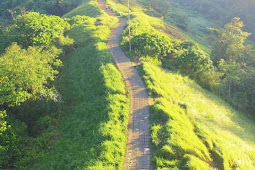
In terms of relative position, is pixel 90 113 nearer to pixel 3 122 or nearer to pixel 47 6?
pixel 3 122

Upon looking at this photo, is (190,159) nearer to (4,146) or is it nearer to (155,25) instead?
(4,146)

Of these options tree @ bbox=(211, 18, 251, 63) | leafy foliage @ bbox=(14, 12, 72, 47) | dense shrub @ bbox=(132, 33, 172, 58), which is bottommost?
tree @ bbox=(211, 18, 251, 63)

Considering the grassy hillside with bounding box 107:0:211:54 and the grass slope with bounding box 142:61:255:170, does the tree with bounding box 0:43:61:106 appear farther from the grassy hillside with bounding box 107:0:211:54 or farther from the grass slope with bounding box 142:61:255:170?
the grassy hillside with bounding box 107:0:211:54

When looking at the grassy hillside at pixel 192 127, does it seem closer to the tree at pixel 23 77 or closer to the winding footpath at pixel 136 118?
the winding footpath at pixel 136 118

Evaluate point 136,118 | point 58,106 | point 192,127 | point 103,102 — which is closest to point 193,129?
point 192,127

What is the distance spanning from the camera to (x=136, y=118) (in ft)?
68.0

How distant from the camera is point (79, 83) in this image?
2745cm

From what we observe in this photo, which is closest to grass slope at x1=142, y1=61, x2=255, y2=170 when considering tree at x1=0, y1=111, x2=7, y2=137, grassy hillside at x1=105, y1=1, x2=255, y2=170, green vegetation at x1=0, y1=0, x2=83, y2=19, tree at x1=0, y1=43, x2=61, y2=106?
grassy hillside at x1=105, y1=1, x2=255, y2=170

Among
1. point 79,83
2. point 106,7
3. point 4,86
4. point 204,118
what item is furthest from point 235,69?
point 106,7

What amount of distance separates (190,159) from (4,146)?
39.6 ft

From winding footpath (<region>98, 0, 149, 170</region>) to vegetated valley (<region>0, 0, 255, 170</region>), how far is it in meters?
0.48

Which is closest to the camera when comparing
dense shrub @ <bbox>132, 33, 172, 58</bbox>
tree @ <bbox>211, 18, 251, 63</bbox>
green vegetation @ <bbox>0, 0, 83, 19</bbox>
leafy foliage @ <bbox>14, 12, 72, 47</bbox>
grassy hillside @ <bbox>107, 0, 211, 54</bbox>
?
leafy foliage @ <bbox>14, 12, 72, 47</bbox>

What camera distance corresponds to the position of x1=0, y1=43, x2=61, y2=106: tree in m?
21.1

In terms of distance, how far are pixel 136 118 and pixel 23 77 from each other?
979cm
